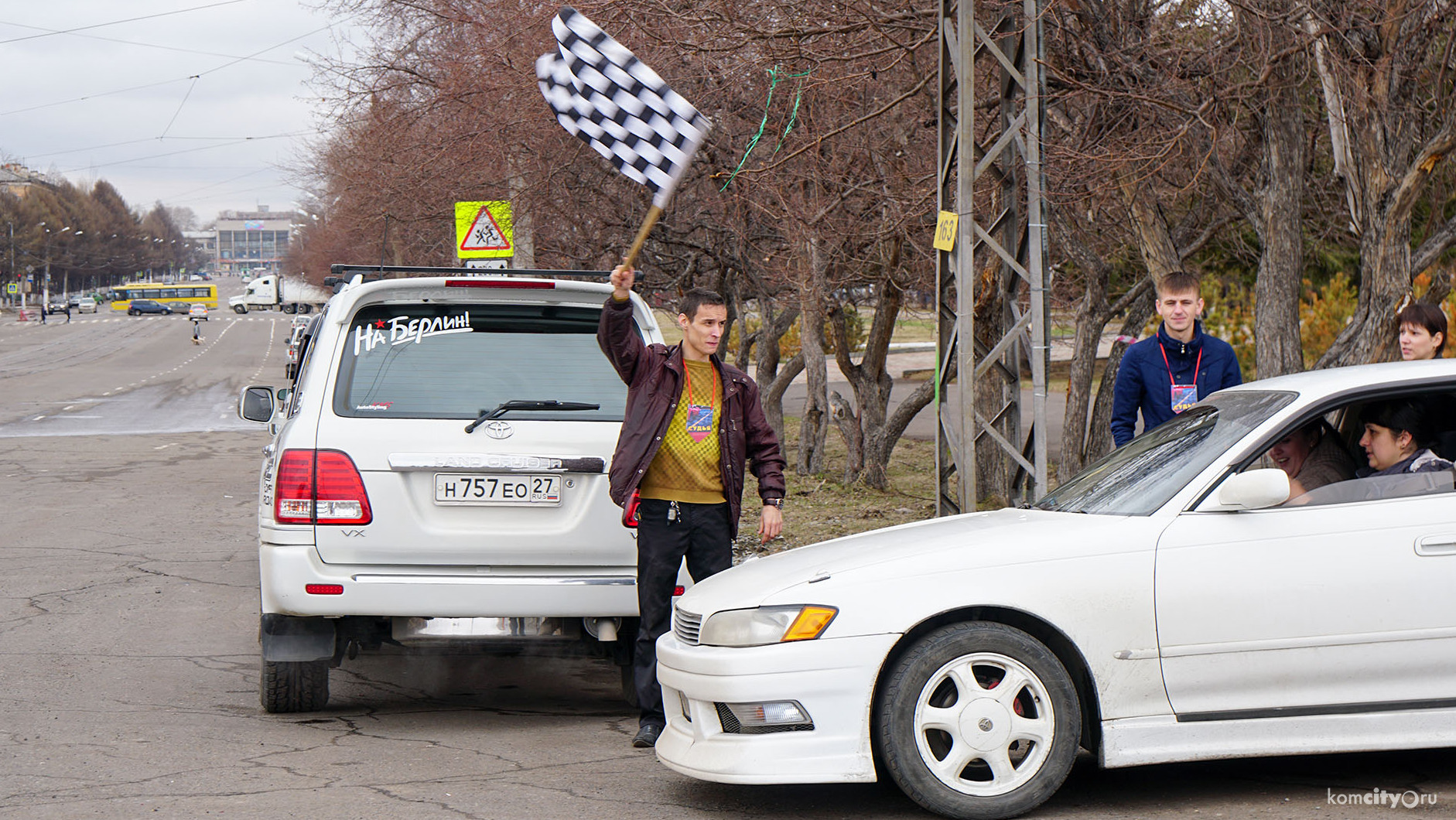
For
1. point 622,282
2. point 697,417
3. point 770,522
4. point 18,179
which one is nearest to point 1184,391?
point 770,522

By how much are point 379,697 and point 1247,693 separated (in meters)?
4.09

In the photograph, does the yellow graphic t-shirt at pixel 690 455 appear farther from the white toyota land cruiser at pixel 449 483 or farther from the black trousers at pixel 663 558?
the white toyota land cruiser at pixel 449 483

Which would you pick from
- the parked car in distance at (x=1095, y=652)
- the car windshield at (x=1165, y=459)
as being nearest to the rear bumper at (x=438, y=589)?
the parked car in distance at (x=1095, y=652)

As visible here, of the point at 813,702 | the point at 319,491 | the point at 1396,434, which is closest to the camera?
the point at 813,702

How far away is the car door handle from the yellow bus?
459ft

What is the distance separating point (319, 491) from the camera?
223 inches

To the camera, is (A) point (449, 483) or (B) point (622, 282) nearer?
(B) point (622, 282)

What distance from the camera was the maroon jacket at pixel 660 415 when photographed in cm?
548

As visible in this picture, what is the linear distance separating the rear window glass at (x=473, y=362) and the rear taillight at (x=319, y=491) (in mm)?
301

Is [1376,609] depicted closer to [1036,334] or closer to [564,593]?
[564,593]

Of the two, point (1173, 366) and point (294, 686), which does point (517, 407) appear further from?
point (1173, 366)

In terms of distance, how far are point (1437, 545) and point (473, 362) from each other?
3722 millimetres

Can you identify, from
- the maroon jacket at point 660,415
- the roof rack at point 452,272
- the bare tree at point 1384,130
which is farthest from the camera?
the bare tree at point 1384,130

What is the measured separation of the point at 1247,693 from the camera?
15.1ft
